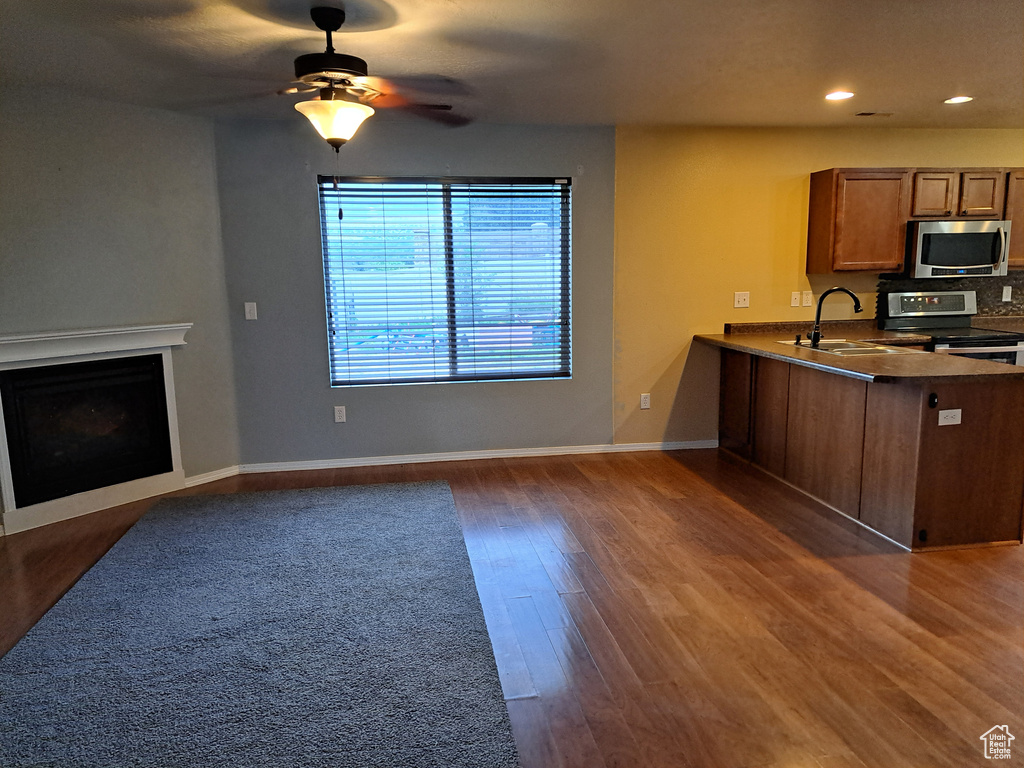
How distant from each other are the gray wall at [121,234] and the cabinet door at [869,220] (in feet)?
14.2

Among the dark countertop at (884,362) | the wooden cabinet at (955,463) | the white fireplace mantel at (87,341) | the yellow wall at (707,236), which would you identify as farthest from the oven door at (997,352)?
the white fireplace mantel at (87,341)

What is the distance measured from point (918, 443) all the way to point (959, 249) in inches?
96.2

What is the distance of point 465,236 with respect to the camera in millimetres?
4762

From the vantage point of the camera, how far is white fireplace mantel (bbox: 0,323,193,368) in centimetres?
359

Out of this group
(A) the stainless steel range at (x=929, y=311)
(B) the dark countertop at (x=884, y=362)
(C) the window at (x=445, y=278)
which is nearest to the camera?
(B) the dark countertop at (x=884, y=362)

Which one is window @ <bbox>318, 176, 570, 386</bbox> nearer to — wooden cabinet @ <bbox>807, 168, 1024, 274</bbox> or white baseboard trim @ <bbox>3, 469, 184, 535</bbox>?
white baseboard trim @ <bbox>3, 469, 184, 535</bbox>

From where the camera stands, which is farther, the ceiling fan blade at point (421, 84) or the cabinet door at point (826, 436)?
the cabinet door at point (826, 436)

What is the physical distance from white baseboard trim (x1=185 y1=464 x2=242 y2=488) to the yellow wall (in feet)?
9.15

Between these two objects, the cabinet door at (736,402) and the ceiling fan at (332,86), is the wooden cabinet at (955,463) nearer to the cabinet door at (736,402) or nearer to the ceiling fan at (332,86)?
the cabinet door at (736,402)

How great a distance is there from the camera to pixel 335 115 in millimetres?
2818

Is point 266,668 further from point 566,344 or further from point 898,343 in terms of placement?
point 898,343

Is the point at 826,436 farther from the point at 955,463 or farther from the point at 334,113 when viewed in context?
the point at 334,113

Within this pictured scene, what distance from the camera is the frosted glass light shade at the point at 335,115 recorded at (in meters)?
2.79

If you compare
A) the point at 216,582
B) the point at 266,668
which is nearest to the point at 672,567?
the point at 266,668
